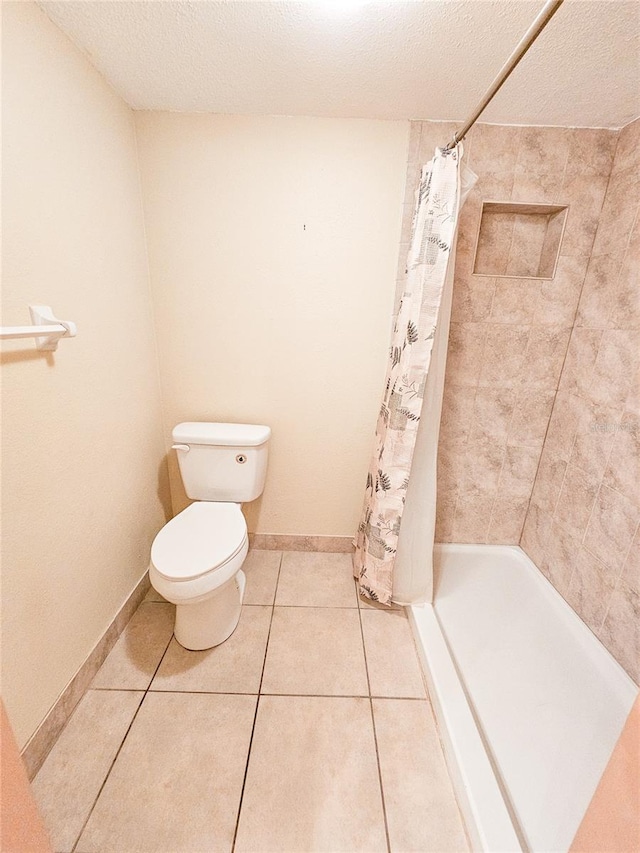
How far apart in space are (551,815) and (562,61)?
6.91ft

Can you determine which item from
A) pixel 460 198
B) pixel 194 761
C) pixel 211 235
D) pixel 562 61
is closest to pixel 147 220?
pixel 211 235

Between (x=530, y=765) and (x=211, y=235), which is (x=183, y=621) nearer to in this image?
(x=530, y=765)

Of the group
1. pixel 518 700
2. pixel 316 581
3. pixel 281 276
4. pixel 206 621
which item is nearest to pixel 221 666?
pixel 206 621

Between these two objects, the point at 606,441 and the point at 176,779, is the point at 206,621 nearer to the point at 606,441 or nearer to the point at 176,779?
the point at 176,779

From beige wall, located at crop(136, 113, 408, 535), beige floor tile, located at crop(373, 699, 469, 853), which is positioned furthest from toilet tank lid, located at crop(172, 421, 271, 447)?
beige floor tile, located at crop(373, 699, 469, 853)

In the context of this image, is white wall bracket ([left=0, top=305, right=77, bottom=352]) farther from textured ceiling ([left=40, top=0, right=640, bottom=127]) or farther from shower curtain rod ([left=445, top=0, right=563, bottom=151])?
shower curtain rod ([left=445, top=0, right=563, bottom=151])

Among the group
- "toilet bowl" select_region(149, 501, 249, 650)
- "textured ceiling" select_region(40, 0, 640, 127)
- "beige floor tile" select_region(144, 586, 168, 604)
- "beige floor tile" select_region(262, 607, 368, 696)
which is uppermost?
A: "textured ceiling" select_region(40, 0, 640, 127)

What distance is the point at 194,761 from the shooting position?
101cm

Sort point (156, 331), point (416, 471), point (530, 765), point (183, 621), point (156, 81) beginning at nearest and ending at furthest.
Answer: point (530, 765)
point (156, 81)
point (183, 621)
point (416, 471)
point (156, 331)

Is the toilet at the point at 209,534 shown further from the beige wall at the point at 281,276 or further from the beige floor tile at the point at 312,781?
the beige floor tile at the point at 312,781

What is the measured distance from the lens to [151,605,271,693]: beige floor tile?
1.21 meters

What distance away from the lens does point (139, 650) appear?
133 cm

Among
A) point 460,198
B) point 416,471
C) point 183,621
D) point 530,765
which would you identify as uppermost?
point 460,198

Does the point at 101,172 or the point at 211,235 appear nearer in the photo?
the point at 101,172
